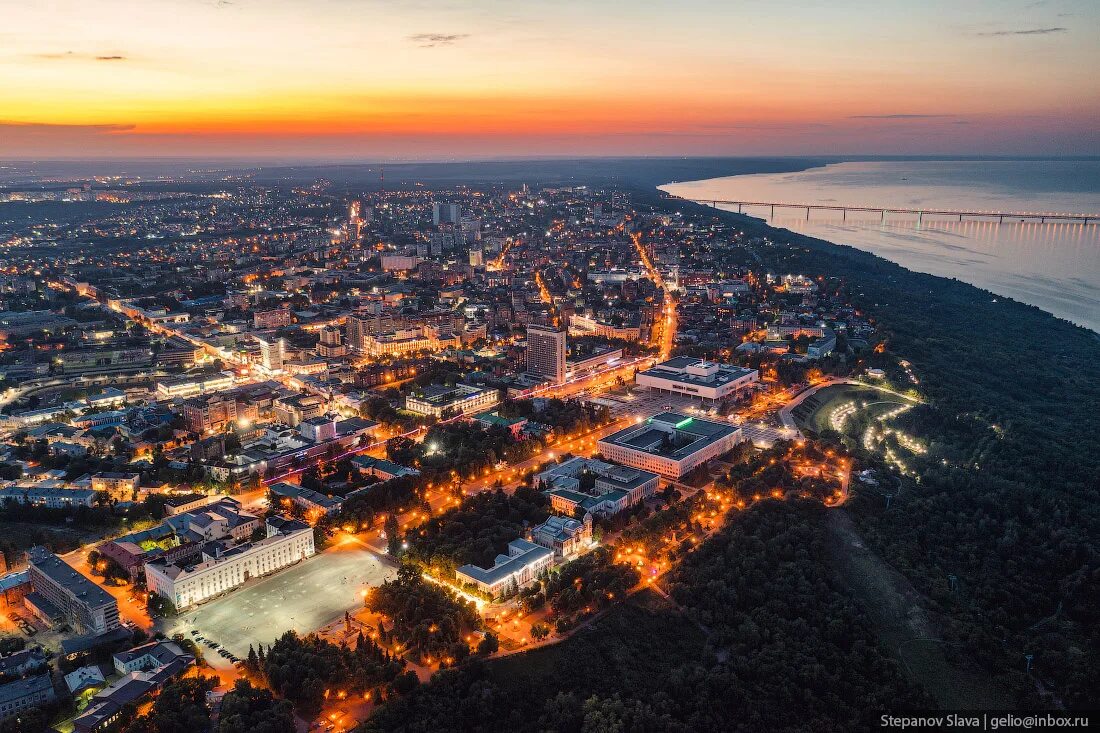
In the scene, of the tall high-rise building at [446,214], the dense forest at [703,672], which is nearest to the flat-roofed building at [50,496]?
the dense forest at [703,672]

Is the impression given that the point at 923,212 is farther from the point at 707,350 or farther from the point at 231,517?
the point at 231,517

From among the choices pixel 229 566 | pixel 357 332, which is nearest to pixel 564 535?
pixel 229 566

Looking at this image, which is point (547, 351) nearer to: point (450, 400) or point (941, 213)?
point (450, 400)

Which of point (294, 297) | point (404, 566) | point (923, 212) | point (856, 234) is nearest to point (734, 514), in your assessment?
point (404, 566)

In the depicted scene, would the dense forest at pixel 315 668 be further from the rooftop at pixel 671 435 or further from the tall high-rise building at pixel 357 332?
the tall high-rise building at pixel 357 332

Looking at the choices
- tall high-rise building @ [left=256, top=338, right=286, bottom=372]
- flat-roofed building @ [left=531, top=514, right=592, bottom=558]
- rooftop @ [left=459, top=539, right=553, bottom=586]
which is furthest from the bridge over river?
rooftop @ [left=459, top=539, right=553, bottom=586]

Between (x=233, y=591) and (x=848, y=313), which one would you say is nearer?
(x=233, y=591)
